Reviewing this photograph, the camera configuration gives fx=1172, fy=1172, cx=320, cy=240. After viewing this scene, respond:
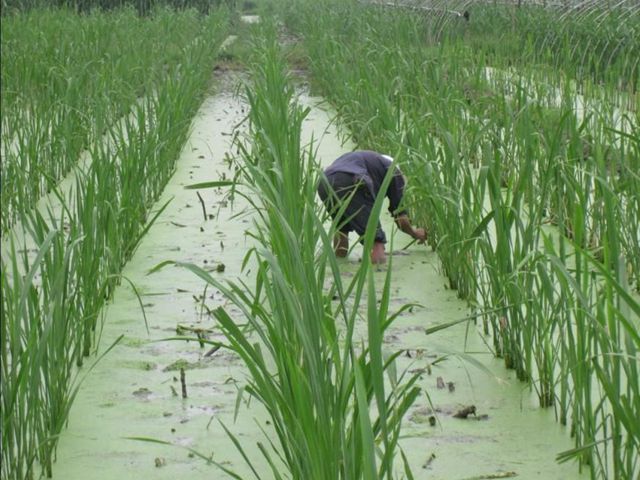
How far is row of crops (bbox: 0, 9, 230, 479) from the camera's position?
7.53 feet

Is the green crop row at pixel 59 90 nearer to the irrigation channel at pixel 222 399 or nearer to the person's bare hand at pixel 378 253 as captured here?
the irrigation channel at pixel 222 399

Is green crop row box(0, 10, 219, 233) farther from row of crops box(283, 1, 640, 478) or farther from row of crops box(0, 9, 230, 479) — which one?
row of crops box(283, 1, 640, 478)

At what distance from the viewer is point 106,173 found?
364 cm

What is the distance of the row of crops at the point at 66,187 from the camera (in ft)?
7.53

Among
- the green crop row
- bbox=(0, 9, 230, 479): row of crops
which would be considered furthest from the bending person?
the green crop row

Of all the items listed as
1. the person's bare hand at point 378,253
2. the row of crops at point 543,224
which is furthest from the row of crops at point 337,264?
the person's bare hand at point 378,253

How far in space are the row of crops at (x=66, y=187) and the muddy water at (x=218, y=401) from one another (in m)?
0.09

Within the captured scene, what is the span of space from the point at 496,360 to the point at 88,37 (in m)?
5.96

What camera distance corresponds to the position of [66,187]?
5.55 meters

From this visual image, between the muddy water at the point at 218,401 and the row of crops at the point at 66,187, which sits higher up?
the row of crops at the point at 66,187

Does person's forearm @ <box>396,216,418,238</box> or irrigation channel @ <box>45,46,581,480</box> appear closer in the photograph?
irrigation channel @ <box>45,46,581,480</box>

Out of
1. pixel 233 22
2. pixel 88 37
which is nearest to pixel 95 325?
pixel 88 37

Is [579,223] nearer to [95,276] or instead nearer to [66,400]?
[66,400]

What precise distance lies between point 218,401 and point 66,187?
2936mm
